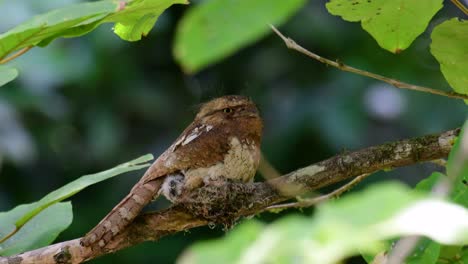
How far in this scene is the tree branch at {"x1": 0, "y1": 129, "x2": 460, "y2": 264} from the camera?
6.68 feet

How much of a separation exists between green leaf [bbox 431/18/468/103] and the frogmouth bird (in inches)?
42.3

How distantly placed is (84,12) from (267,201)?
113 centimetres

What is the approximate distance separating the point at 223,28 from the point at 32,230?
148cm

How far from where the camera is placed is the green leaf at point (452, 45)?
1772mm

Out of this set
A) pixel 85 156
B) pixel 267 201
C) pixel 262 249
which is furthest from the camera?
pixel 85 156

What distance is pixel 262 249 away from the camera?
2.35 ft

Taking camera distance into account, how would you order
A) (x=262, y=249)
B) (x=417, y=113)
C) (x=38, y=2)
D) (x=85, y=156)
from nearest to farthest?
(x=262, y=249) < (x=38, y=2) < (x=417, y=113) < (x=85, y=156)

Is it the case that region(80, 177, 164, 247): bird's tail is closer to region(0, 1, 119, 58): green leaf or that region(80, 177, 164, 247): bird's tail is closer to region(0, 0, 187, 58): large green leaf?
region(0, 0, 187, 58): large green leaf

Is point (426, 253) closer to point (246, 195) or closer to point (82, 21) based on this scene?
point (82, 21)

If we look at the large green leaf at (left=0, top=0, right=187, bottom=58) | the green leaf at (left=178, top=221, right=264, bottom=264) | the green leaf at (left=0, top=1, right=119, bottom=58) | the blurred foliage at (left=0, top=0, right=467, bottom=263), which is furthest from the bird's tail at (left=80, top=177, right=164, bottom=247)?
the blurred foliage at (left=0, top=0, right=467, bottom=263)

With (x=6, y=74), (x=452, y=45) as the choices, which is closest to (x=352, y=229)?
(x=6, y=74)

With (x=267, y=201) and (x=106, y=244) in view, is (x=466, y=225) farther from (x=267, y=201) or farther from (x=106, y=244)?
(x=106, y=244)

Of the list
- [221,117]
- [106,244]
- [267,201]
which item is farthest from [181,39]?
[221,117]

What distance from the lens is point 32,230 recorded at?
2084mm
